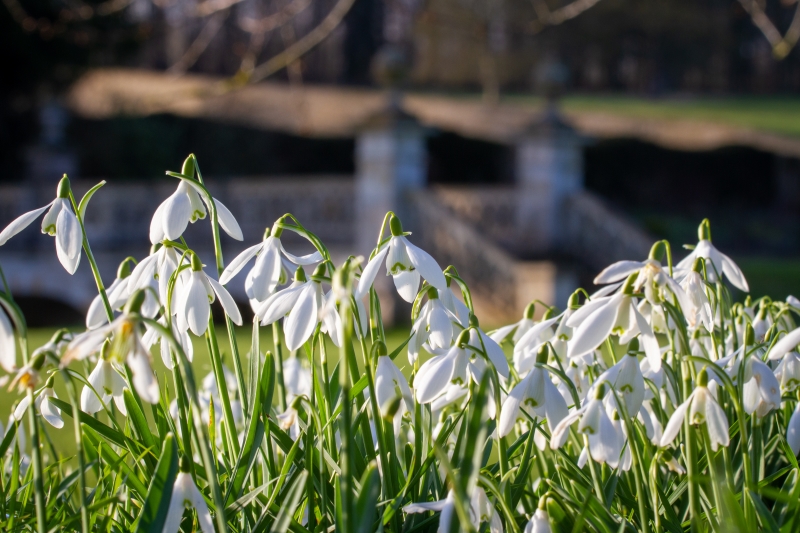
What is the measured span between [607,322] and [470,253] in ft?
24.8

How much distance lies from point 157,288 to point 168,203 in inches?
7.9

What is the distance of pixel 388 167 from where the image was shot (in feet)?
29.3

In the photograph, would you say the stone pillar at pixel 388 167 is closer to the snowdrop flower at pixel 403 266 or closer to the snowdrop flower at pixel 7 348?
the snowdrop flower at pixel 403 266

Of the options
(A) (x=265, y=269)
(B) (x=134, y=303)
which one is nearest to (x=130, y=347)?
(B) (x=134, y=303)

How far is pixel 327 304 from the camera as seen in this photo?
3.68 ft

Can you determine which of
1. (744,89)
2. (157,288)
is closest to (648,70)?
(744,89)

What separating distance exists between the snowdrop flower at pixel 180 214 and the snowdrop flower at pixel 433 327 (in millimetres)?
320

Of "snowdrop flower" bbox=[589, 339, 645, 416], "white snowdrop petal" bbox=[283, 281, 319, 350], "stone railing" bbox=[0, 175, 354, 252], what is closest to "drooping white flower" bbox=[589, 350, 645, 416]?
"snowdrop flower" bbox=[589, 339, 645, 416]

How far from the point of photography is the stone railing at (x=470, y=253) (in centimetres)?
842

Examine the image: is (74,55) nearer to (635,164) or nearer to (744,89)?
(635,164)

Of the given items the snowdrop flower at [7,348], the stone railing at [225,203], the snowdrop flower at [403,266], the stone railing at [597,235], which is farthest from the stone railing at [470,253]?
the snowdrop flower at [7,348]

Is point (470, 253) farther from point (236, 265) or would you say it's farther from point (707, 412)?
point (707, 412)

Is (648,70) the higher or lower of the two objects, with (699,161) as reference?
Answer: higher

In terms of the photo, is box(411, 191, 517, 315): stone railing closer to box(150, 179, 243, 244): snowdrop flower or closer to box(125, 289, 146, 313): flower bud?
box(150, 179, 243, 244): snowdrop flower
